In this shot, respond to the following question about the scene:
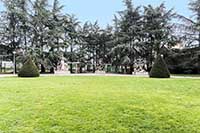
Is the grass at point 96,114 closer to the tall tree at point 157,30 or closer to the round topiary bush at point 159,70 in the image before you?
the round topiary bush at point 159,70

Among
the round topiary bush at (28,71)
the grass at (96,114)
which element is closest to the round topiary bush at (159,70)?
the round topiary bush at (28,71)

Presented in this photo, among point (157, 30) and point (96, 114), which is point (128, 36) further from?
point (96, 114)

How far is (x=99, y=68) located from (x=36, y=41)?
29.2ft

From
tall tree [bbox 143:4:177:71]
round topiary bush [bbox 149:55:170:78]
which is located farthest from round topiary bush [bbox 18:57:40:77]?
tall tree [bbox 143:4:177:71]

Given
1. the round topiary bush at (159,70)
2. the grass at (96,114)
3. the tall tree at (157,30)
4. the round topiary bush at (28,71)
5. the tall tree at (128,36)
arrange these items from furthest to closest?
the tall tree at (128,36) < the tall tree at (157,30) < the round topiary bush at (28,71) < the round topiary bush at (159,70) < the grass at (96,114)

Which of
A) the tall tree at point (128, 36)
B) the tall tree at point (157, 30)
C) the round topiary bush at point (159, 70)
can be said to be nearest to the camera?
the round topiary bush at point (159, 70)

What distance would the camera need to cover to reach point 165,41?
126ft

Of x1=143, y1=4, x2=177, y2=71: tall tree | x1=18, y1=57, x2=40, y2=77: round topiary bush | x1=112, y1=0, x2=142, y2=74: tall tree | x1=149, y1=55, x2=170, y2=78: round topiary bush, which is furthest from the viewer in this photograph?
x1=112, y1=0, x2=142, y2=74: tall tree

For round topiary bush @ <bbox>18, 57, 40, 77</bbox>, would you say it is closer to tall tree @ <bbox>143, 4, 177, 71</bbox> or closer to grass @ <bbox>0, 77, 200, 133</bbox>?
grass @ <bbox>0, 77, 200, 133</bbox>

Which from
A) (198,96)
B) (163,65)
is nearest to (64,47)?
(163,65)

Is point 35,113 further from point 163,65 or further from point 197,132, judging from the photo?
point 163,65

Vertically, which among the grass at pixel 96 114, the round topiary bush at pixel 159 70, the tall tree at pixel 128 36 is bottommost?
the grass at pixel 96 114

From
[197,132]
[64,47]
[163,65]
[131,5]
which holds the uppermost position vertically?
[131,5]

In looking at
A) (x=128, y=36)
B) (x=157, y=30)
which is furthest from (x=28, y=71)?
(x=157, y=30)
